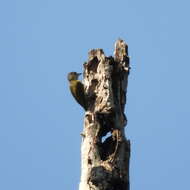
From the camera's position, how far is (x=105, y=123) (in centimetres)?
1065

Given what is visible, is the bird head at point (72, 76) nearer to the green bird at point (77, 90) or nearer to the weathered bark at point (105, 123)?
the green bird at point (77, 90)

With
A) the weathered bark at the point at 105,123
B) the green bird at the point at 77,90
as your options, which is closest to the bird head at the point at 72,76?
the green bird at the point at 77,90

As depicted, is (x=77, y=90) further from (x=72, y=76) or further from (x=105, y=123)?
(x=105, y=123)

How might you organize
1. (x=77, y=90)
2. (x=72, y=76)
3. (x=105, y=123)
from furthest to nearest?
1. (x=72, y=76)
2. (x=77, y=90)
3. (x=105, y=123)

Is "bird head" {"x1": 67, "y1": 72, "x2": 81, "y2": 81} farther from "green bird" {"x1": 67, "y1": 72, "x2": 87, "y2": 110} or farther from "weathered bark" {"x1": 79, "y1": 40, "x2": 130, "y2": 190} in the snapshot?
"weathered bark" {"x1": 79, "y1": 40, "x2": 130, "y2": 190}

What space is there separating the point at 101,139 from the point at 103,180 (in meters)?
0.83

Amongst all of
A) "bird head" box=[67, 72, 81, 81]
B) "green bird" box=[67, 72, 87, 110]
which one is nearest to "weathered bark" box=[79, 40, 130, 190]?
"green bird" box=[67, 72, 87, 110]

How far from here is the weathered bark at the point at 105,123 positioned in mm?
9984

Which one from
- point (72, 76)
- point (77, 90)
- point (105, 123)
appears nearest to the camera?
point (105, 123)

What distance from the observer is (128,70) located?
1138 centimetres

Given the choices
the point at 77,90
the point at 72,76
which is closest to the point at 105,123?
the point at 77,90

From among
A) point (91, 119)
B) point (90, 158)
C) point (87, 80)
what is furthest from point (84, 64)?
point (90, 158)

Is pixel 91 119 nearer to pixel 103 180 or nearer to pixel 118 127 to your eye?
pixel 118 127

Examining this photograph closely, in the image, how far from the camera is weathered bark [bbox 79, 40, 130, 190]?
9984mm
